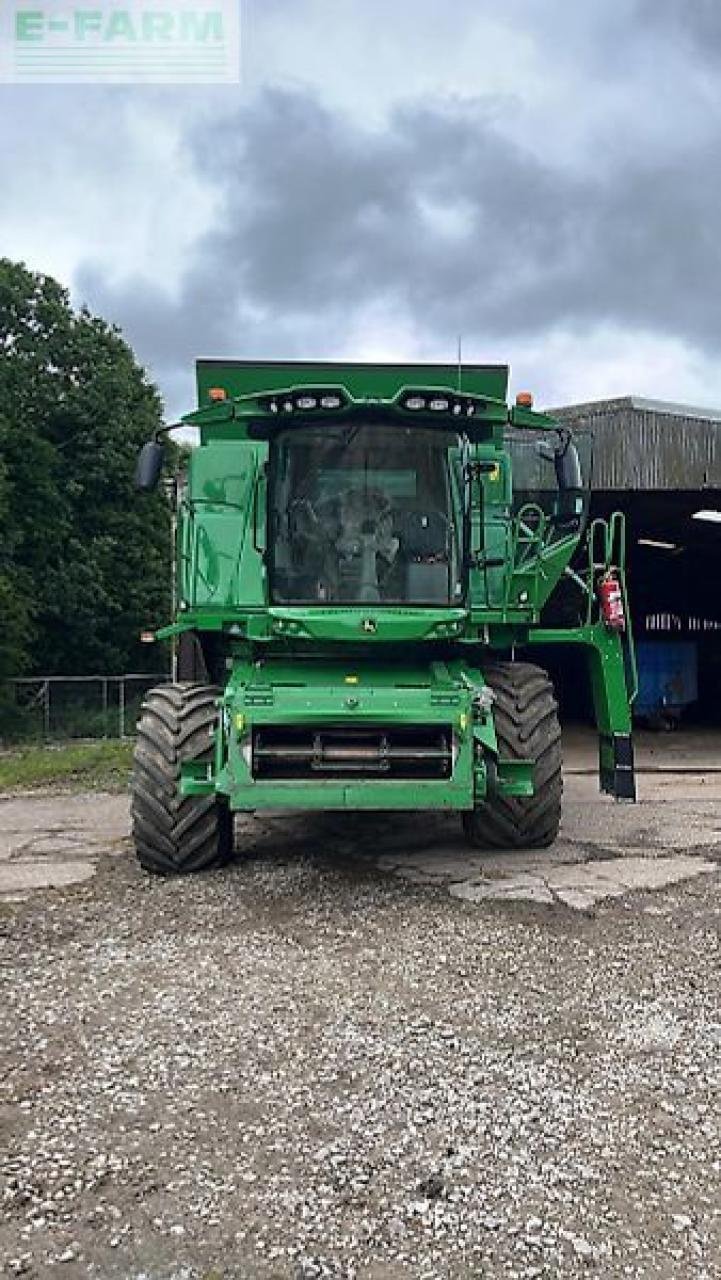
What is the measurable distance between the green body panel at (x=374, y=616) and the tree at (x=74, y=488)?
23852 millimetres

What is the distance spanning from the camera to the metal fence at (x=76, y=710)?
24422 millimetres

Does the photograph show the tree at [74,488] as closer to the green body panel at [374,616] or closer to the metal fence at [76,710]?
the metal fence at [76,710]

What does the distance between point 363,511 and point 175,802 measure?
220 centimetres

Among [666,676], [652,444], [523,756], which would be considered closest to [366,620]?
[523,756]

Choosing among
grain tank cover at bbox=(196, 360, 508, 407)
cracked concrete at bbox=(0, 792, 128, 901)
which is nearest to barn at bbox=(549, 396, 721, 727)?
grain tank cover at bbox=(196, 360, 508, 407)

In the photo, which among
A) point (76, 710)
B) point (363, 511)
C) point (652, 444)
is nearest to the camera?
point (363, 511)

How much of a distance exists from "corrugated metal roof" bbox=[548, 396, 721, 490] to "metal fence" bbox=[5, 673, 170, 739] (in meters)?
11.5

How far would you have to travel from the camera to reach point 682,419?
15906mm

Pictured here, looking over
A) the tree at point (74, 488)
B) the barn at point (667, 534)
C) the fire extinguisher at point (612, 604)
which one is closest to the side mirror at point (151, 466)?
the fire extinguisher at point (612, 604)

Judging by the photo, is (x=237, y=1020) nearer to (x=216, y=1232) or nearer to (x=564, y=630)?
(x=216, y=1232)

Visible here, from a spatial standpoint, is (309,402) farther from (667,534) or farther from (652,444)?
(667,534)

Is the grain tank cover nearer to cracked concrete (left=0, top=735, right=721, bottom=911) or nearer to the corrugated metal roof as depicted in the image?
cracked concrete (left=0, top=735, right=721, bottom=911)

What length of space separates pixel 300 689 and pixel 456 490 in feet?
5.68

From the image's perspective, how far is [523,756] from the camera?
7402 millimetres
